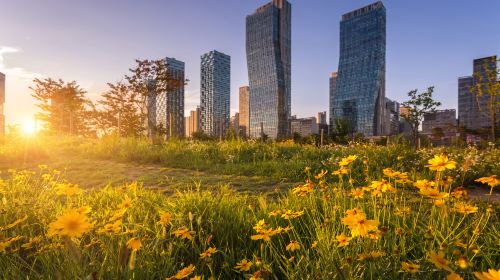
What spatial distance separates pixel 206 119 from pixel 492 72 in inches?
2061

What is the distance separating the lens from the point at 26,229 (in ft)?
6.91

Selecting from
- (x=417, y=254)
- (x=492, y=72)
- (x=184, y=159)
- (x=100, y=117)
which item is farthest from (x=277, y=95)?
(x=417, y=254)

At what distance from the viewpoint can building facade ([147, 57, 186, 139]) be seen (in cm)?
1630

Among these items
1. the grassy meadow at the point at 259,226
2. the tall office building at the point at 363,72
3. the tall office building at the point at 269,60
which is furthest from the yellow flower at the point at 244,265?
the tall office building at the point at 363,72

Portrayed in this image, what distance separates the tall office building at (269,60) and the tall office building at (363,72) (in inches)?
749

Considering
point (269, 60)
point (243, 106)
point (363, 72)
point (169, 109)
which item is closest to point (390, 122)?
point (363, 72)

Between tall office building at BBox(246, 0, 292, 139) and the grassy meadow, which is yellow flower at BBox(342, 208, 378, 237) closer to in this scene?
the grassy meadow

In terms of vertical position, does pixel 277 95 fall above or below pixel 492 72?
above

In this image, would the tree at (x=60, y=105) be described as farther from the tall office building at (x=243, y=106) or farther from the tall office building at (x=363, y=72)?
the tall office building at (x=243, y=106)

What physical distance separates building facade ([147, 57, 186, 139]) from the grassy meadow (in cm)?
1024

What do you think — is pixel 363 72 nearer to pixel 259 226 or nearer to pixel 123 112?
pixel 123 112

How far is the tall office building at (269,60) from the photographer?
83.8 m

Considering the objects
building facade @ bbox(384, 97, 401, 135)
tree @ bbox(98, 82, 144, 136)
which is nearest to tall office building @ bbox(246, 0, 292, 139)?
building facade @ bbox(384, 97, 401, 135)

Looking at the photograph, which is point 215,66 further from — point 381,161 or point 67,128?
point 381,161
